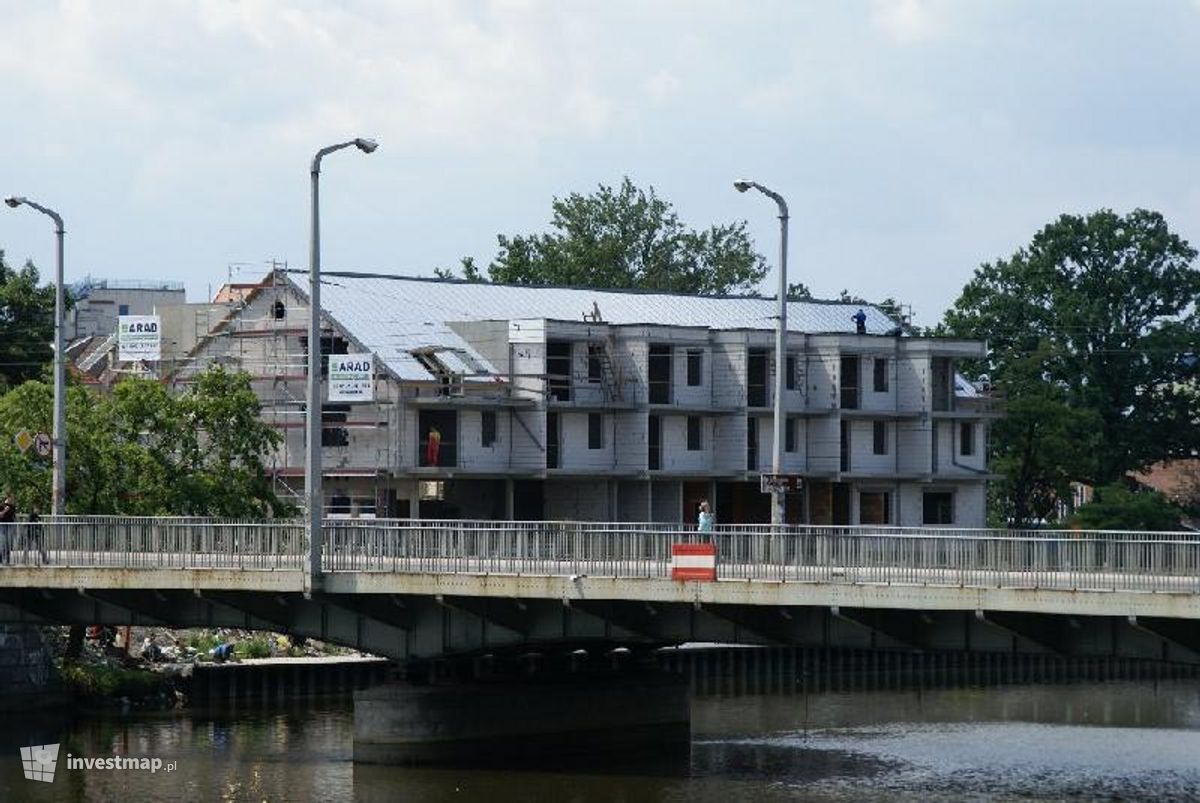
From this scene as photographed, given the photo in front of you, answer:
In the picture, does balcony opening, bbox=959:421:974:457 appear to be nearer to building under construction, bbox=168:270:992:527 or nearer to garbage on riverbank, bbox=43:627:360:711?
building under construction, bbox=168:270:992:527

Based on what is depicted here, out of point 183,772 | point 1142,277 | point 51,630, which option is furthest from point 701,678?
point 1142,277

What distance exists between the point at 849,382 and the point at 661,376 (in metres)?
Result: 9.23

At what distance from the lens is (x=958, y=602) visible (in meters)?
49.3

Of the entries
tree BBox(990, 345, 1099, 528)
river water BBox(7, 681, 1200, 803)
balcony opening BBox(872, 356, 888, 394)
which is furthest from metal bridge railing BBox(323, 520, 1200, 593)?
tree BBox(990, 345, 1099, 528)

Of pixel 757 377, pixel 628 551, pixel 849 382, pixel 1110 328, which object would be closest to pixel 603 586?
pixel 628 551

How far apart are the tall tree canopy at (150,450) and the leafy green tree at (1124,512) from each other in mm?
49141

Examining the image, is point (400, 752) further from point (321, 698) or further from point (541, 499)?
point (541, 499)

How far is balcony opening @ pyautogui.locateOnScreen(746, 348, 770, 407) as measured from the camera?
10238 centimetres

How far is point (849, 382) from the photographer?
4117 inches

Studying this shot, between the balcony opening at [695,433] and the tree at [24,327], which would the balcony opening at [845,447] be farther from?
the tree at [24,327]

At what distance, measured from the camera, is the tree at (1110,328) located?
5217 inches

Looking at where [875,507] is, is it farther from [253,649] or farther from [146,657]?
[146,657]

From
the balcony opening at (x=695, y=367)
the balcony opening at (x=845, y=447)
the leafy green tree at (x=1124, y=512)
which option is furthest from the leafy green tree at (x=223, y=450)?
the leafy green tree at (x=1124, y=512)

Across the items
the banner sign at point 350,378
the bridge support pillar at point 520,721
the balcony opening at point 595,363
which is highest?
the balcony opening at point 595,363
